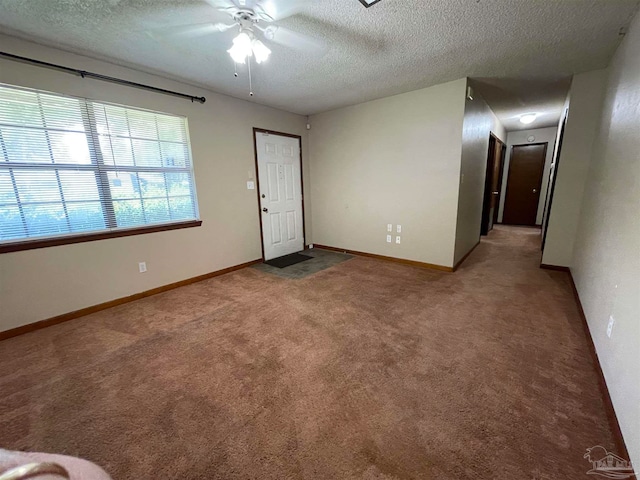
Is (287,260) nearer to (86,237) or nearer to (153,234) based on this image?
(153,234)

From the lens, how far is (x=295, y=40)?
223 centimetres

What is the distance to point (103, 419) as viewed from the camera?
1.46 metres

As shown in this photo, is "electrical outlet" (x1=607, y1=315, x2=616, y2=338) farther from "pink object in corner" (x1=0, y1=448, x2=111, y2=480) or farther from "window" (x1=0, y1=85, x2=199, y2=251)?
"window" (x1=0, y1=85, x2=199, y2=251)

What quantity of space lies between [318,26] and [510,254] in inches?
176

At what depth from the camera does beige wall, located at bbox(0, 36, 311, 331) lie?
2297 mm

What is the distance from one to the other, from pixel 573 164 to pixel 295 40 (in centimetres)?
368

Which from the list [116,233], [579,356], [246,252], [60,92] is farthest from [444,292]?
[60,92]

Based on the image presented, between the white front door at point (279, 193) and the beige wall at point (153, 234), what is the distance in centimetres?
18

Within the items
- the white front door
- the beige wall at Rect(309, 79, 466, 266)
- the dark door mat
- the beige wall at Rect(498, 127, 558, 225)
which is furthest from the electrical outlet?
the beige wall at Rect(498, 127, 558, 225)

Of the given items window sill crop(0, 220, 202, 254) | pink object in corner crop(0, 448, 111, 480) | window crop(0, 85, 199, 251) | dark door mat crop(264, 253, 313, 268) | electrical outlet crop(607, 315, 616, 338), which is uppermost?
window crop(0, 85, 199, 251)

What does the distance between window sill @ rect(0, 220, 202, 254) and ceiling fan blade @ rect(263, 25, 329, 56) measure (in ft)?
7.54

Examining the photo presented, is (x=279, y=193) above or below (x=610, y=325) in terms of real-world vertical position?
above

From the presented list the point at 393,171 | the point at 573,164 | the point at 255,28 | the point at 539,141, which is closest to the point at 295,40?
the point at 255,28

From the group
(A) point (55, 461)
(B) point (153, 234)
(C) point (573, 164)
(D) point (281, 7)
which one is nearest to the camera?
(A) point (55, 461)
